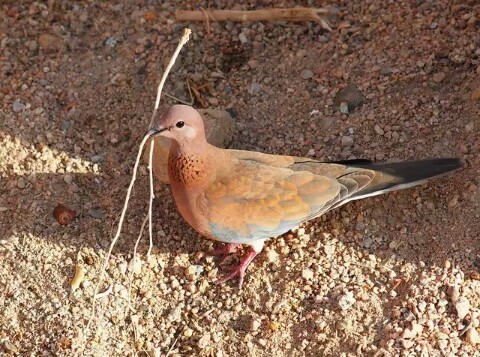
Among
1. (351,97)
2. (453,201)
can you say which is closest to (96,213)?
(351,97)

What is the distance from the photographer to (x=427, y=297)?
4094 millimetres

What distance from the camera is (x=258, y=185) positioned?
4141 millimetres

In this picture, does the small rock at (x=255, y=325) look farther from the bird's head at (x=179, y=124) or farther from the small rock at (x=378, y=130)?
the small rock at (x=378, y=130)

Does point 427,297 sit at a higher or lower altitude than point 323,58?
lower

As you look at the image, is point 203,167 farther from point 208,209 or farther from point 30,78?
point 30,78

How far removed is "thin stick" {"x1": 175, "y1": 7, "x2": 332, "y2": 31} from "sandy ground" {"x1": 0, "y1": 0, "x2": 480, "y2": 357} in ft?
0.22

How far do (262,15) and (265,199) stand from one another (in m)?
1.63

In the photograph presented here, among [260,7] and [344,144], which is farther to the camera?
[260,7]

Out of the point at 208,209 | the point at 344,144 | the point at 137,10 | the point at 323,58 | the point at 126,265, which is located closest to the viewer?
the point at 208,209

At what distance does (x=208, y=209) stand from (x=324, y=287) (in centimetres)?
78

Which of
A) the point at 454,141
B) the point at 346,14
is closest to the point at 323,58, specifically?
Result: the point at 346,14

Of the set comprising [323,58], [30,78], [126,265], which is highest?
[323,58]

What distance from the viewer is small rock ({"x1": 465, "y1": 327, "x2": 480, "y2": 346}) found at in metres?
3.96

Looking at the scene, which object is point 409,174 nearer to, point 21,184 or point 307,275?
point 307,275
